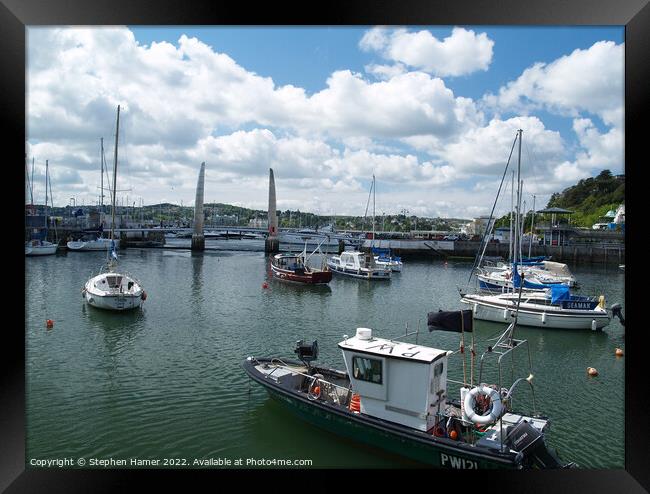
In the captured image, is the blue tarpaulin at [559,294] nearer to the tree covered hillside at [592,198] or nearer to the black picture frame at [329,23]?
the black picture frame at [329,23]

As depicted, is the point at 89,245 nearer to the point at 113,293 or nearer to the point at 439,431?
the point at 113,293

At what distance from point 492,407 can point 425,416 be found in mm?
939

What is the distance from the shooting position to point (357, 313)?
20.2 meters

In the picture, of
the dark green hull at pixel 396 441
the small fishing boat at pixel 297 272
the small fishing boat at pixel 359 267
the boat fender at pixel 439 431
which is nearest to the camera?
the dark green hull at pixel 396 441

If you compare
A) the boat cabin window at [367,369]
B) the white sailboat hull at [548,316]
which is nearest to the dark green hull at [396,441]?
the boat cabin window at [367,369]

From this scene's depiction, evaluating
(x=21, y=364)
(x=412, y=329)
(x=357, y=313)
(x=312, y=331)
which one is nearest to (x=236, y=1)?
(x=21, y=364)

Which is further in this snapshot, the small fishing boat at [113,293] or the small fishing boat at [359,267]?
the small fishing boat at [359,267]

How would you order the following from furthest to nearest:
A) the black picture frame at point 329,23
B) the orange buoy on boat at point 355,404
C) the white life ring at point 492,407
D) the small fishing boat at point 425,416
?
the orange buoy on boat at point 355,404
the white life ring at point 492,407
the small fishing boat at point 425,416
the black picture frame at point 329,23

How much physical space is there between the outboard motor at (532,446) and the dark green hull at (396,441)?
312 mm

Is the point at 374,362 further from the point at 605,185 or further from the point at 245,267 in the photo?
the point at 605,185

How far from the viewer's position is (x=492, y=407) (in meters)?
7.04

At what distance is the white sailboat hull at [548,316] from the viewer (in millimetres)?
17250

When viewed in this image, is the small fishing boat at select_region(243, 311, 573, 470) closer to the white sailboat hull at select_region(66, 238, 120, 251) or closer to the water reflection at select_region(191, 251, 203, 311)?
the water reflection at select_region(191, 251, 203, 311)

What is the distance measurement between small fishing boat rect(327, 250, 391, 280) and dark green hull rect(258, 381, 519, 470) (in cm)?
2362
